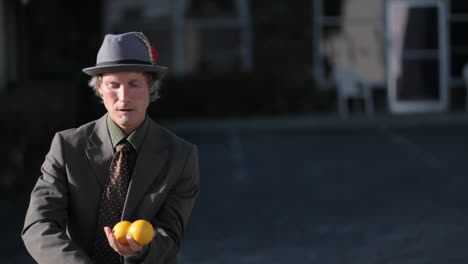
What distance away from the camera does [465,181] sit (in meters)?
10.8

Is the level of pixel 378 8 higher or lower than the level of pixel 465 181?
higher

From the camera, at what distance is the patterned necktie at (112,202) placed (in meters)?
2.73

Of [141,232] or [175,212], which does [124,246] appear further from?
[175,212]

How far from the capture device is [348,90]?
18.1 m

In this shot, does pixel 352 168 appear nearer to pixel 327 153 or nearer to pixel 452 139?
pixel 327 153

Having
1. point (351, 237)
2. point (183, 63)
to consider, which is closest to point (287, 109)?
point (183, 63)

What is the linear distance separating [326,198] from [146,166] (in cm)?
738

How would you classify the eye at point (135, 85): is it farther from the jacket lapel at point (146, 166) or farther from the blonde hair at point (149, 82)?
the jacket lapel at point (146, 166)

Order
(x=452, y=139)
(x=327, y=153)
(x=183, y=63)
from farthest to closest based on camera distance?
(x=183, y=63) < (x=452, y=139) < (x=327, y=153)

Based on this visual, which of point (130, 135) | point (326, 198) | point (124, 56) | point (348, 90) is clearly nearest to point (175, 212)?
point (130, 135)

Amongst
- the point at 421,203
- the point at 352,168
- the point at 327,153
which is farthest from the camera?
the point at 327,153

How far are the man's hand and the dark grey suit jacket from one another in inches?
5.1

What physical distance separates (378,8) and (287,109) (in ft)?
11.0

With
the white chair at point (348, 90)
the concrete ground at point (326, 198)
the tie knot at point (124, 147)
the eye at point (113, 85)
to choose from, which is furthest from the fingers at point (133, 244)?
the white chair at point (348, 90)
